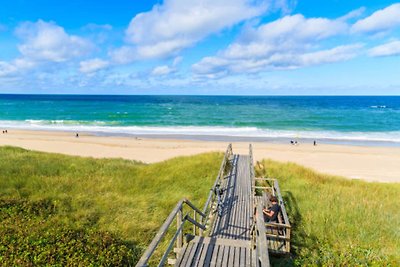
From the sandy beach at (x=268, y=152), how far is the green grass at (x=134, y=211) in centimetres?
801

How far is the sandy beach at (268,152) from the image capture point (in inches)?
899

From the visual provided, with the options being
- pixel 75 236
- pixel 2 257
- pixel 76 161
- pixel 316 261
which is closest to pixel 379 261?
pixel 316 261

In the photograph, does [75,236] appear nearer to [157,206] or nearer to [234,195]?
[157,206]

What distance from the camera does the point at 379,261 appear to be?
708 cm

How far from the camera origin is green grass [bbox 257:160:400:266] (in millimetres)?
7328

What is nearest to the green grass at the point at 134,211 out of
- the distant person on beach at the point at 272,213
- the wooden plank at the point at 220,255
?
the distant person on beach at the point at 272,213

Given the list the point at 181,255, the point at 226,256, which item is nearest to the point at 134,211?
the point at 181,255

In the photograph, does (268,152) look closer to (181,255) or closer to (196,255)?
(196,255)

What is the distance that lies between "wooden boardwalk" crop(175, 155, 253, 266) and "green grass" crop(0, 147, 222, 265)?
159cm

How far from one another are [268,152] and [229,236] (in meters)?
21.4

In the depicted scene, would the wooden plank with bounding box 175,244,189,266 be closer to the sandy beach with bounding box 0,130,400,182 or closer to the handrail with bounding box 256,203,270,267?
the handrail with bounding box 256,203,270,267

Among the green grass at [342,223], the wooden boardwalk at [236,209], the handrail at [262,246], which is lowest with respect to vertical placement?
the green grass at [342,223]

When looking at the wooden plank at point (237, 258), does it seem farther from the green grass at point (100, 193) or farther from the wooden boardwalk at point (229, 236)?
the green grass at point (100, 193)

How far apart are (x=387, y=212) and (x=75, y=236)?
11510mm
